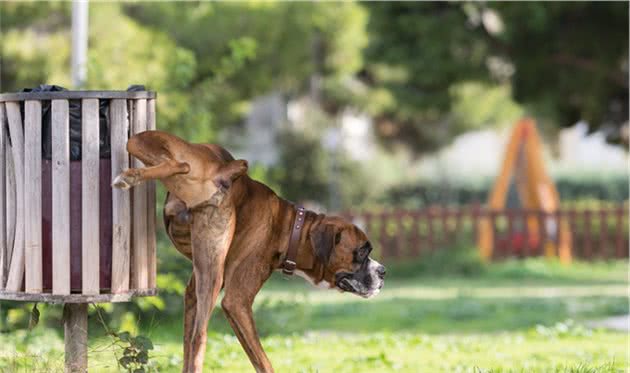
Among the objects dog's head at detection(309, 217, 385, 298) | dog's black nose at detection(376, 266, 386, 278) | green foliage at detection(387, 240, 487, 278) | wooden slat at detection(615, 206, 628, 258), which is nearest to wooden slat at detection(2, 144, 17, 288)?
dog's head at detection(309, 217, 385, 298)

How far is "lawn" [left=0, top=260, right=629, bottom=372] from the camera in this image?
7.77m

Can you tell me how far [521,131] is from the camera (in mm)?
24625

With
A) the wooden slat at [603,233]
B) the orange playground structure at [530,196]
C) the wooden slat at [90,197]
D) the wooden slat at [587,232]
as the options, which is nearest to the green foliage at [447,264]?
the orange playground structure at [530,196]

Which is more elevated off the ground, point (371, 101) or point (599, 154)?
point (371, 101)

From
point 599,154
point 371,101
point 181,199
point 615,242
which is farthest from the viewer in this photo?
point 599,154

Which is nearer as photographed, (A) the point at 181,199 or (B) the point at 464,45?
(A) the point at 181,199

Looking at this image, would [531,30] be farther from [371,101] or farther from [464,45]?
[371,101]

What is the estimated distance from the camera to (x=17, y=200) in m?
6.10

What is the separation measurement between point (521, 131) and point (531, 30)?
6997mm

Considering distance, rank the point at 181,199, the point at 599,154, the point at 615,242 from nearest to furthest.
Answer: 1. the point at 181,199
2. the point at 615,242
3. the point at 599,154

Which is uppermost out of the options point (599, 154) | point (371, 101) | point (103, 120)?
point (103, 120)

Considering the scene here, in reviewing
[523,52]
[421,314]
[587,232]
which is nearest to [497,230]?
[587,232]

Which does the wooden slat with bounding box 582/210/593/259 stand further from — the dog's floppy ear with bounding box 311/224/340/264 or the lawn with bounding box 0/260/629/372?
the dog's floppy ear with bounding box 311/224/340/264

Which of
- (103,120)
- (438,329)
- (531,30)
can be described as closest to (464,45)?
(531,30)
